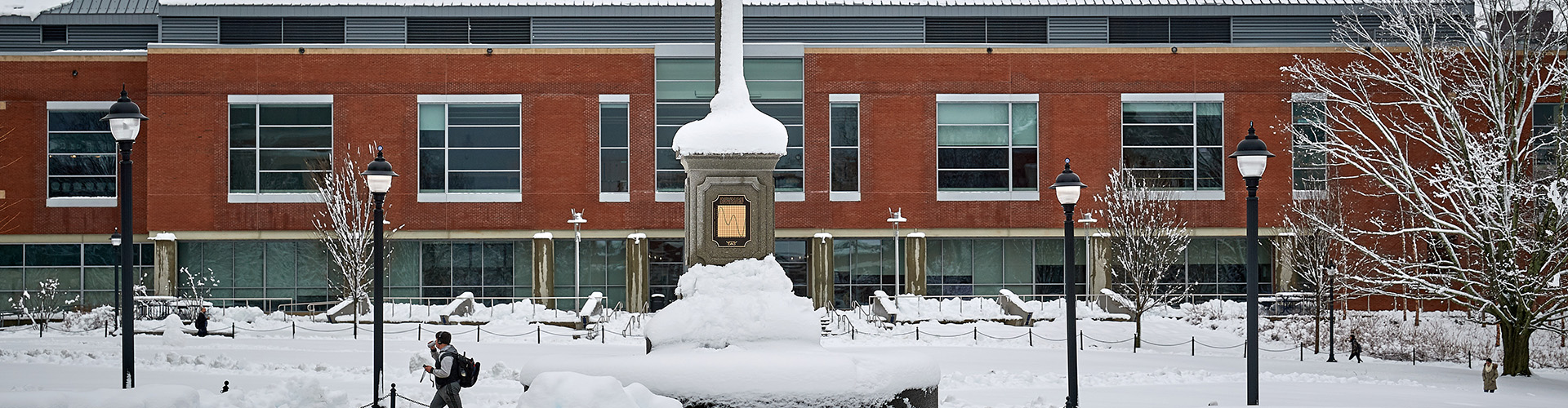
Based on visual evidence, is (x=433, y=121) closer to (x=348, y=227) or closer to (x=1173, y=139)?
(x=348, y=227)

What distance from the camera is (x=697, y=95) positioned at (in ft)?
134

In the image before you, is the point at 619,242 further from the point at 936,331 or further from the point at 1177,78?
the point at 1177,78

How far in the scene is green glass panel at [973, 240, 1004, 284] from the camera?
4231cm

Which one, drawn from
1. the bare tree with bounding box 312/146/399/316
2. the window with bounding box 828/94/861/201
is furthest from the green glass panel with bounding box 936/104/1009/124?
the bare tree with bounding box 312/146/399/316

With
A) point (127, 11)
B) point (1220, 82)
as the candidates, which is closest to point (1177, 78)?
point (1220, 82)

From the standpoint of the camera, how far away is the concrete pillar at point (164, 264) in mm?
40250

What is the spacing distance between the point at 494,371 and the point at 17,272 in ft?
94.4

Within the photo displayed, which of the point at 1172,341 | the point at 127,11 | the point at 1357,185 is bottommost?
the point at 1172,341

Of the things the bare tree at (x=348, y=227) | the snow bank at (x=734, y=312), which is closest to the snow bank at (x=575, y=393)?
the snow bank at (x=734, y=312)

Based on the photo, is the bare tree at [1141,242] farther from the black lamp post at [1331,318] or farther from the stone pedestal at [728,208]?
the stone pedestal at [728,208]

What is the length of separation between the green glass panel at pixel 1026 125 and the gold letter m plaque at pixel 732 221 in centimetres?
2555

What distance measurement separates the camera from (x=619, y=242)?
137 feet

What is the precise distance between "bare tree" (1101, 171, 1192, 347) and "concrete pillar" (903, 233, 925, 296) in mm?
5637

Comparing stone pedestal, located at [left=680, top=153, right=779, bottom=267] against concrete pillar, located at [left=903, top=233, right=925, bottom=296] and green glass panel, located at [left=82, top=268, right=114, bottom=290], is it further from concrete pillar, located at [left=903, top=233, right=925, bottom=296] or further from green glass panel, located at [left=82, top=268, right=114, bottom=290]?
green glass panel, located at [left=82, top=268, right=114, bottom=290]
